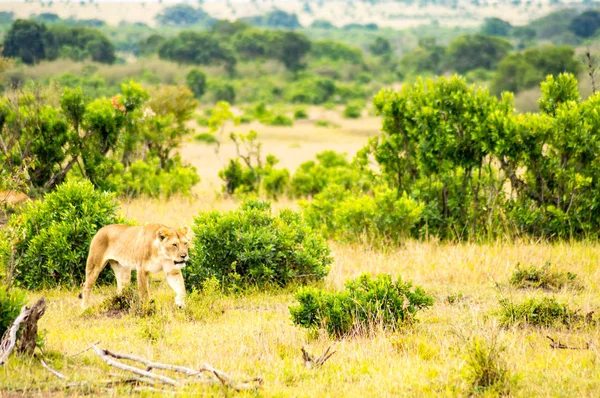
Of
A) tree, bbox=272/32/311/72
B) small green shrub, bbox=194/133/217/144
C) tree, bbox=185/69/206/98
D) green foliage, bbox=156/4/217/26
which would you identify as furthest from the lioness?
green foliage, bbox=156/4/217/26

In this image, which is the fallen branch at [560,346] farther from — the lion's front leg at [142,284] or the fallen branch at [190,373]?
the lion's front leg at [142,284]

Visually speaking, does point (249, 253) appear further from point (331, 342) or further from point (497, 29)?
point (497, 29)

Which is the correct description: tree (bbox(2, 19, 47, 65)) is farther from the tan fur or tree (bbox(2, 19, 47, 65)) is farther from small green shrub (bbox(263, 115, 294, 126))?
the tan fur

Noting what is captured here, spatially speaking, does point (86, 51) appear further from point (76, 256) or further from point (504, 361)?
point (504, 361)

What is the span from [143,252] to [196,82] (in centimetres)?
4370

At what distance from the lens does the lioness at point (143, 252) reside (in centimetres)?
764

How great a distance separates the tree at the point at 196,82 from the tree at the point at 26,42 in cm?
1394

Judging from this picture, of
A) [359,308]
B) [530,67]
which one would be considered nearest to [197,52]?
[530,67]

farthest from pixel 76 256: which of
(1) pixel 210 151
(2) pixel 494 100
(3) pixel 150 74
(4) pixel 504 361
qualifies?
(3) pixel 150 74

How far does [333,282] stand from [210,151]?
2444 cm

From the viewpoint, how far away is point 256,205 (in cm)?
1004

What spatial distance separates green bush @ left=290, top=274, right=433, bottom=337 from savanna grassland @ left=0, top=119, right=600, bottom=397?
14 centimetres

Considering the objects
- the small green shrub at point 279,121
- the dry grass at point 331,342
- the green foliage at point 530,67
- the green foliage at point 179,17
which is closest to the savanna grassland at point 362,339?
the dry grass at point 331,342

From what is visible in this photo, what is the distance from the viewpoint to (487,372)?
561 centimetres
